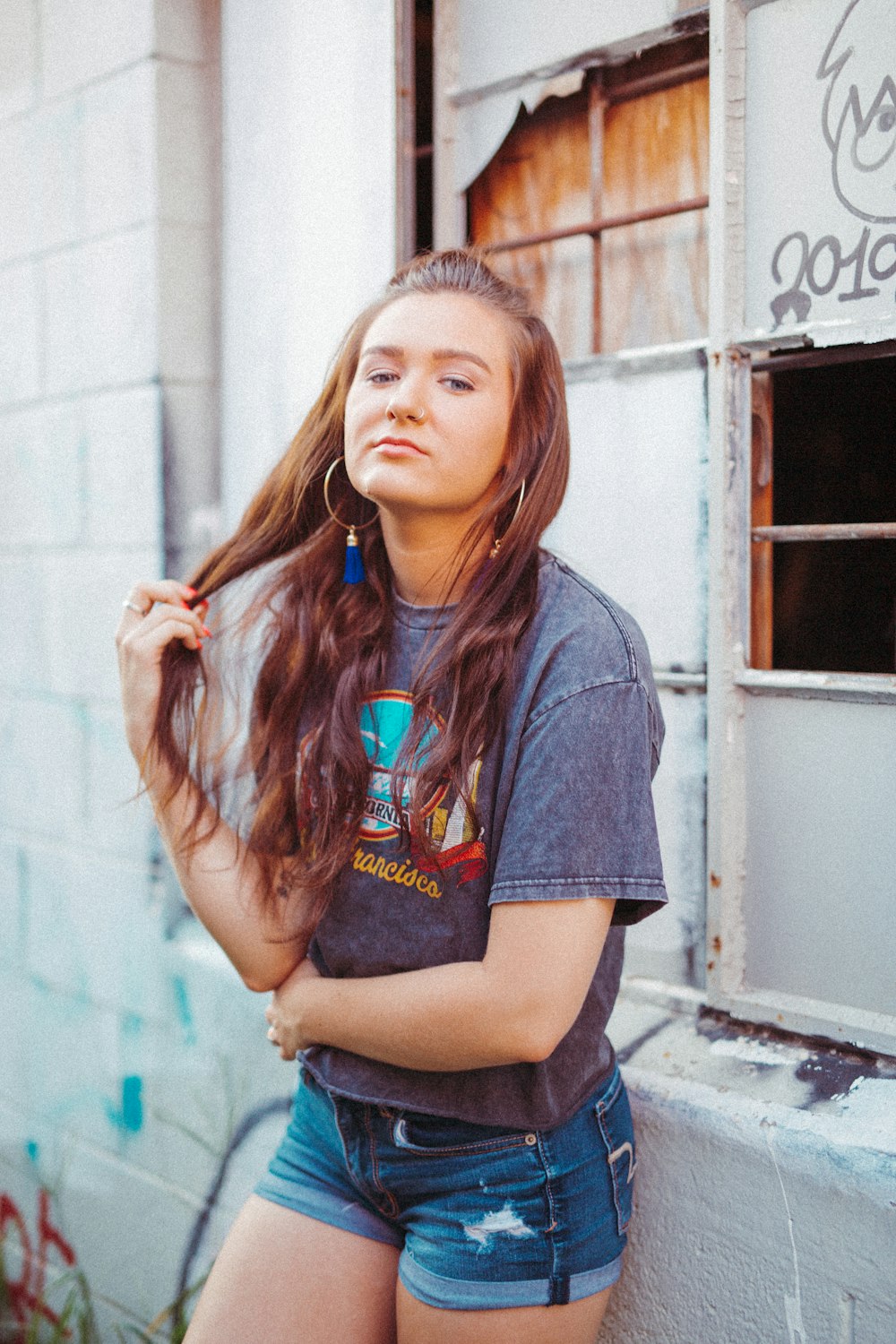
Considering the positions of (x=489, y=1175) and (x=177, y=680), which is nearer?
(x=489, y=1175)

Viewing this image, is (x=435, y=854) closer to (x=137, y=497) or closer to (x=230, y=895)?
(x=230, y=895)

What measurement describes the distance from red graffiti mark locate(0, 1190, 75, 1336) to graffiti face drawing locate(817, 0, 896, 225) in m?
3.07

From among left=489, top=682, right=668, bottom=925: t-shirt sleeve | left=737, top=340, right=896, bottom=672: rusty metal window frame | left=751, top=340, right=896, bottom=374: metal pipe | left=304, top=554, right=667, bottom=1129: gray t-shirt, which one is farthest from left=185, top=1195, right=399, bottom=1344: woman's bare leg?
left=751, top=340, right=896, bottom=374: metal pipe

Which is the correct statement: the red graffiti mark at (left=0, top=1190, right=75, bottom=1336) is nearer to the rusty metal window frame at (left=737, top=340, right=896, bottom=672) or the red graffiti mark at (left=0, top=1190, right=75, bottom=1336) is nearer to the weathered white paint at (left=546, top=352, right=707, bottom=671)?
the weathered white paint at (left=546, top=352, right=707, bottom=671)

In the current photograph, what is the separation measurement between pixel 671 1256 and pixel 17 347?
266 cm

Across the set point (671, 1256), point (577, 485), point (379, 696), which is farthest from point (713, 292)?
point (671, 1256)

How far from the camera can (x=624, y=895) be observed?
1.27 meters

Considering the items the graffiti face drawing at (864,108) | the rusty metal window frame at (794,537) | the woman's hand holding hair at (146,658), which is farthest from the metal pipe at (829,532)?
the woman's hand holding hair at (146,658)

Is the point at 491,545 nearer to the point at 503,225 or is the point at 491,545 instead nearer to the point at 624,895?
the point at 624,895

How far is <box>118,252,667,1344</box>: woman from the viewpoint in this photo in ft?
4.25

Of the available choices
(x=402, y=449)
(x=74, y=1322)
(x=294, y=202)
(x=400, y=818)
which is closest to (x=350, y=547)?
(x=402, y=449)

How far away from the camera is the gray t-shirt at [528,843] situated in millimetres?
1273

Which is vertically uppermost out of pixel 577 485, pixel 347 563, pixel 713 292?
pixel 713 292

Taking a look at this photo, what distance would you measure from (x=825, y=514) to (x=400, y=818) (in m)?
0.85
